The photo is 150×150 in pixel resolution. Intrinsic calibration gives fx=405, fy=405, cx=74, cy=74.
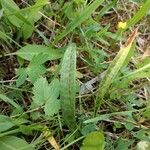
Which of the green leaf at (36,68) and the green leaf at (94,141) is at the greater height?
the green leaf at (36,68)

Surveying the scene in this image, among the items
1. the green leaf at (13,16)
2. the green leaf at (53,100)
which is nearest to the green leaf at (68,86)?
the green leaf at (53,100)

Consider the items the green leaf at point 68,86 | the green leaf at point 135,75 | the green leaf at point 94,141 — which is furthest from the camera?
the green leaf at point 135,75

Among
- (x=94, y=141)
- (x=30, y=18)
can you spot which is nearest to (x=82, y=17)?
(x=30, y=18)

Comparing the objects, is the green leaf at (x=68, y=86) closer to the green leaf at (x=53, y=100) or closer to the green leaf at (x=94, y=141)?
the green leaf at (x=53, y=100)

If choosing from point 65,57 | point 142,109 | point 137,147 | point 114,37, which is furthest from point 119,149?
point 114,37

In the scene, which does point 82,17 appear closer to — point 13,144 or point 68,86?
point 68,86

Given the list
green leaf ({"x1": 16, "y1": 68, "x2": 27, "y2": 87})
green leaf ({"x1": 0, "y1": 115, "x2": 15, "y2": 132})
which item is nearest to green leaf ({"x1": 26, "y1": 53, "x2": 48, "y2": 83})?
green leaf ({"x1": 16, "y1": 68, "x2": 27, "y2": 87})
